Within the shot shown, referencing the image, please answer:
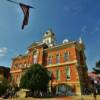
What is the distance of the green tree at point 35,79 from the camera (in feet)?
89.9

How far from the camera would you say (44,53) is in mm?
39500

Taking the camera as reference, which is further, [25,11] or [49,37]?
[49,37]

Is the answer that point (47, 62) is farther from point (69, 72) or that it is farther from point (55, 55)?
point (69, 72)

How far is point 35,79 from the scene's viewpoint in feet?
90.1

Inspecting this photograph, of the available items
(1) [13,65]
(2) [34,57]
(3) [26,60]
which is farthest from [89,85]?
(1) [13,65]

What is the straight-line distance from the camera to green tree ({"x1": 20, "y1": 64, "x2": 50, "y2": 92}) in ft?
89.9

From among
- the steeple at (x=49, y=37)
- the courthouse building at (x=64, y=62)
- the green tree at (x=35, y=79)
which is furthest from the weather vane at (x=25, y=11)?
the steeple at (x=49, y=37)

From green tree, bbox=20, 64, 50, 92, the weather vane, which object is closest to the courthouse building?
green tree, bbox=20, 64, 50, 92

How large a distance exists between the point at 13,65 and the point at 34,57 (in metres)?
11.2

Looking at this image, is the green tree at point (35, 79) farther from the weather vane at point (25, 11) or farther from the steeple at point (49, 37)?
the steeple at point (49, 37)

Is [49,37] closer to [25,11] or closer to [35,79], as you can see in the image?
[35,79]

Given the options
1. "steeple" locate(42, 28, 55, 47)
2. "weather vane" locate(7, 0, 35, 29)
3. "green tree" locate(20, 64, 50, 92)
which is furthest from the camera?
"steeple" locate(42, 28, 55, 47)

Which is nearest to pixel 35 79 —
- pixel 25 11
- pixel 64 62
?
pixel 64 62

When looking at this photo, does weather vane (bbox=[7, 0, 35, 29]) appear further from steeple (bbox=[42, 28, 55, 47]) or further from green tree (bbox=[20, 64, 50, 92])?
steeple (bbox=[42, 28, 55, 47])
